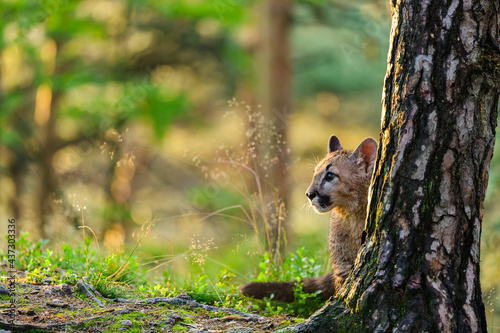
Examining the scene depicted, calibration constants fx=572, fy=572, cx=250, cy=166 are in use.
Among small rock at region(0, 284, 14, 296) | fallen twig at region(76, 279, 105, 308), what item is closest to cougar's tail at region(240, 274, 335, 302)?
fallen twig at region(76, 279, 105, 308)

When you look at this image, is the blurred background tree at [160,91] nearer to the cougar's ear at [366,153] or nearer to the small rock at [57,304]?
the small rock at [57,304]

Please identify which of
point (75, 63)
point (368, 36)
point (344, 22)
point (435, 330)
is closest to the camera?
point (435, 330)

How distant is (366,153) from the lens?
4.76m

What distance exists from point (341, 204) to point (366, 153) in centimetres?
47

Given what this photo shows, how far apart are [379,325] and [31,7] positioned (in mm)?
9381

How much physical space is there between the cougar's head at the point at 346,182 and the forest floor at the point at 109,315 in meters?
1.02

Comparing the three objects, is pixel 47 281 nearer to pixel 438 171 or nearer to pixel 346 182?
pixel 346 182

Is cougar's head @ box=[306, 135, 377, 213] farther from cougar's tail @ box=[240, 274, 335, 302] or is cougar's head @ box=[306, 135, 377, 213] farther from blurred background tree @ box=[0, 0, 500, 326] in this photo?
blurred background tree @ box=[0, 0, 500, 326]

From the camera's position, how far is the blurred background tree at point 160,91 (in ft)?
36.9

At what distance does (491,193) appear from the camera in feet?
30.0

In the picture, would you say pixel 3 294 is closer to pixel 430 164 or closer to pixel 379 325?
pixel 379 325

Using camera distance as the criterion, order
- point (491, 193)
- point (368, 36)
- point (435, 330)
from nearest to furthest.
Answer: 1. point (435, 330)
2. point (491, 193)
3. point (368, 36)

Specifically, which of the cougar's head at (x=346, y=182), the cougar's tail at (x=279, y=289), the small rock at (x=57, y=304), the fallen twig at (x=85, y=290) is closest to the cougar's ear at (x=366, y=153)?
the cougar's head at (x=346, y=182)

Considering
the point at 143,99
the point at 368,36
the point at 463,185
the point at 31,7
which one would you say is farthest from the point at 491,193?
the point at 31,7
